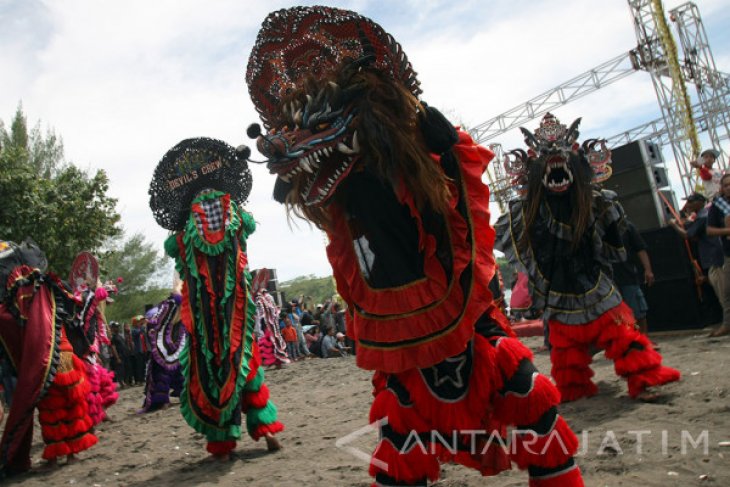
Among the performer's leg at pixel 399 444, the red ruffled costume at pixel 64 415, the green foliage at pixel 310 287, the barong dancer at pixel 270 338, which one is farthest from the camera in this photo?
the green foliage at pixel 310 287

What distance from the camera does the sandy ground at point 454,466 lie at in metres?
3.20

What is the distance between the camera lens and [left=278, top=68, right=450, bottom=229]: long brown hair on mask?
7.81 ft

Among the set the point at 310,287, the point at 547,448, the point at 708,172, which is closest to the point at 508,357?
the point at 547,448

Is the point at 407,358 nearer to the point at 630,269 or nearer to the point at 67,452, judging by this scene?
the point at 67,452

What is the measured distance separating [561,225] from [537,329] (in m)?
7.00

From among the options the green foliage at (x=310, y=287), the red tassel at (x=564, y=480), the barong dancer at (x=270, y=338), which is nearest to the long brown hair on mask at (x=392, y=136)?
the red tassel at (x=564, y=480)

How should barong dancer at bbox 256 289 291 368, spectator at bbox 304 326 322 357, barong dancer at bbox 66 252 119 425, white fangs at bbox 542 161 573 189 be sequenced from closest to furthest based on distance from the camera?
white fangs at bbox 542 161 573 189, barong dancer at bbox 66 252 119 425, barong dancer at bbox 256 289 291 368, spectator at bbox 304 326 322 357

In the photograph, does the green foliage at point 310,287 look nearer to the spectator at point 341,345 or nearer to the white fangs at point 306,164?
the spectator at point 341,345

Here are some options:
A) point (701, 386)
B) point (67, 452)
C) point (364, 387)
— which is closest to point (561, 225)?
point (701, 386)

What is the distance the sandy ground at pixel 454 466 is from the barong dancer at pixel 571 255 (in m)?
0.34

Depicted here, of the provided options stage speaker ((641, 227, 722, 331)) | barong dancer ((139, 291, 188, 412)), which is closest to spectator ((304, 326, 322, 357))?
barong dancer ((139, 291, 188, 412))

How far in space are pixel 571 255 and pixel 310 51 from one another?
314cm

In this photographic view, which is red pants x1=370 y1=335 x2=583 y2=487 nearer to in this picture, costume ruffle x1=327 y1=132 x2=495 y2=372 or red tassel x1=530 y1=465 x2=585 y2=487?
red tassel x1=530 y1=465 x2=585 y2=487

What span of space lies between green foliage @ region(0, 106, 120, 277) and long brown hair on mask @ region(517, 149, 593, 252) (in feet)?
42.2
